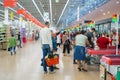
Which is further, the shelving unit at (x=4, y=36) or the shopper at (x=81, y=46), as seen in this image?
the shelving unit at (x=4, y=36)

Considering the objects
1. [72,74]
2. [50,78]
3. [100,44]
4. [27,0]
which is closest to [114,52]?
[100,44]

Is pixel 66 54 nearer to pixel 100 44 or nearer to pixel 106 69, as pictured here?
pixel 100 44

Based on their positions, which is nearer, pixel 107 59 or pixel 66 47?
pixel 107 59

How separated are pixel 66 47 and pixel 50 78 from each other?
803cm

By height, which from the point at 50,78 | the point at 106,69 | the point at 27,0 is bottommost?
the point at 50,78

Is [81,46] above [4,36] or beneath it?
beneath

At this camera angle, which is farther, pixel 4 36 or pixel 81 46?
pixel 4 36

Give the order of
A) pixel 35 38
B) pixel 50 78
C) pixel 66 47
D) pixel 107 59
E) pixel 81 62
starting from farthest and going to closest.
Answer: pixel 35 38 < pixel 66 47 < pixel 81 62 < pixel 50 78 < pixel 107 59

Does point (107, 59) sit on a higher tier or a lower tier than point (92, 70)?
higher

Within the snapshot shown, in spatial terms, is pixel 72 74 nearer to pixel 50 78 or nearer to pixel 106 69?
pixel 50 78

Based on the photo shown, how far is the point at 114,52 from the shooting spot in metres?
9.33

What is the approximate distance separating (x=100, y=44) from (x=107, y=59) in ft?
13.8

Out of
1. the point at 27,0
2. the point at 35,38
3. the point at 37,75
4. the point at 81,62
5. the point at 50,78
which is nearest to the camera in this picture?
the point at 50,78

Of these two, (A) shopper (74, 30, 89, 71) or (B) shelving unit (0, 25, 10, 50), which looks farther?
(B) shelving unit (0, 25, 10, 50)
